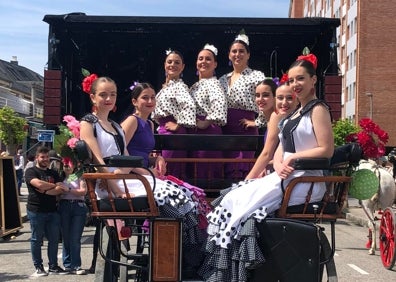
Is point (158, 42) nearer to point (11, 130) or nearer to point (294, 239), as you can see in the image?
point (294, 239)

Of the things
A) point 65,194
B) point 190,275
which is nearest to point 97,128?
point 190,275

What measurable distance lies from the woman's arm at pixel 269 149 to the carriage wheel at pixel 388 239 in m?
5.28

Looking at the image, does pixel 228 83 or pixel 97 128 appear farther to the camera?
pixel 228 83

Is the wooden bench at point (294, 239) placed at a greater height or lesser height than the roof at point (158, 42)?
lesser

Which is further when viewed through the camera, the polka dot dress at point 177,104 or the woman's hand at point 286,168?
the polka dot dress at point 177,104

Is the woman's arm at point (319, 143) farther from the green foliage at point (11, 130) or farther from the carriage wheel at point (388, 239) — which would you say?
the green foliage at point (11, 130)

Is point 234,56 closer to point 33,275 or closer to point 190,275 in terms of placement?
point 190,275

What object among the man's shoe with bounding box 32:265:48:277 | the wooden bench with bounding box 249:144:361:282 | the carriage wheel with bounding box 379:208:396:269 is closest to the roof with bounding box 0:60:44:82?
the man's shoe with bounding box 32:265:48:277

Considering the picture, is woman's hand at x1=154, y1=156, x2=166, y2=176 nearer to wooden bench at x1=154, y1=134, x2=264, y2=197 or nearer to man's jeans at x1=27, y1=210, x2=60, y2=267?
wooden bench at x1=154, y1=134, x2=264, y2=197

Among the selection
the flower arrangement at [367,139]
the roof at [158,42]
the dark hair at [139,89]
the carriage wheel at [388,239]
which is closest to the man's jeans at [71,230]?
the roof at [158,42]

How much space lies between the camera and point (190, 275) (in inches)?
164

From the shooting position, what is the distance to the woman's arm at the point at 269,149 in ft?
14.2

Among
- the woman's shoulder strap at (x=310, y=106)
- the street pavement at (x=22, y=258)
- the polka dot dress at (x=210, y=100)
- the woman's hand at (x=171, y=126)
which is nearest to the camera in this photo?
the woman's shoulder strap at (x=310, y=106)

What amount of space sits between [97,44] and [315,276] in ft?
20.9
